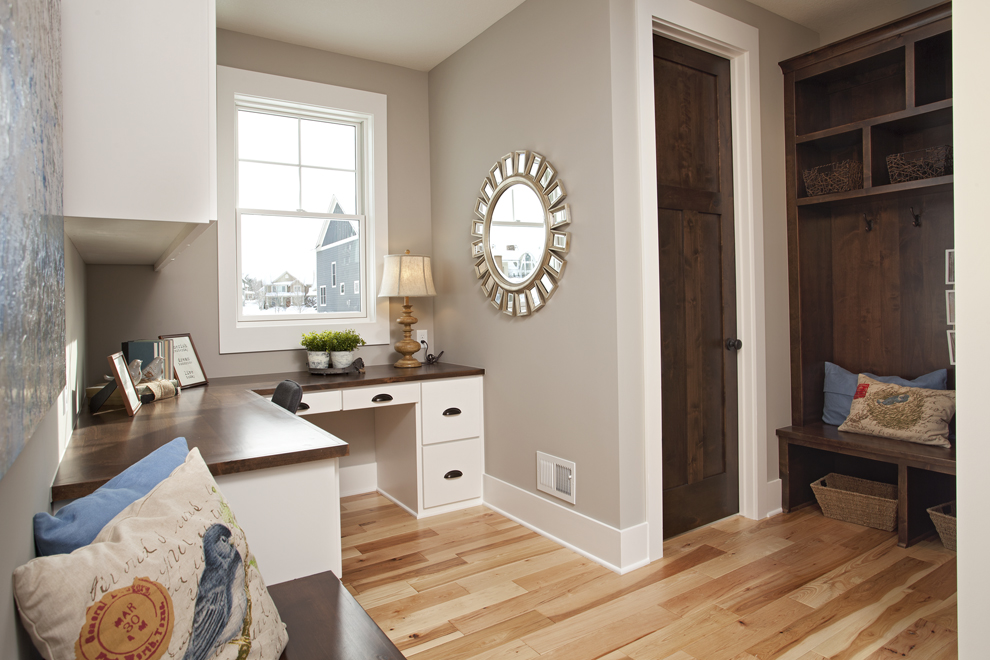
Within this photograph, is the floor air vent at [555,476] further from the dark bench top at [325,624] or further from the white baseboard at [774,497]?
the dark bench top at [325,624]

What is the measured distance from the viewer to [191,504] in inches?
36.9

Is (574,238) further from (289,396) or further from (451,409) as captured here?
(289,396)

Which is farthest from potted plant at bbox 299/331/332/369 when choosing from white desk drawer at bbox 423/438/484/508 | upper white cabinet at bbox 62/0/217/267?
upper white cabinet at bbox 62/0/217/267

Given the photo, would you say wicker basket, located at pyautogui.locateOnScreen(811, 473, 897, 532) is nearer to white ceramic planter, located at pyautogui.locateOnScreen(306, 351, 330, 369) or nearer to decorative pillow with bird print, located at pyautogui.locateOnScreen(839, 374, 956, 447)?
decorative pillow with bird print, located at pyautogui.locateOnScreen(839, 374, 956, 447)

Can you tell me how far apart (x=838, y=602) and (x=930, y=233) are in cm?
183

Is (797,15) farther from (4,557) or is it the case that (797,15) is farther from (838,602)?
(4,557)

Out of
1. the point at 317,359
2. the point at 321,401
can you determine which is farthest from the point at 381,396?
the point at 317,359

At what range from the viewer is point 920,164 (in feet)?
8.71

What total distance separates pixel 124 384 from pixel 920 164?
3.38 meters

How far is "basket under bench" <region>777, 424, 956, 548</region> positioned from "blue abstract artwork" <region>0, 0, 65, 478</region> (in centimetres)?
300

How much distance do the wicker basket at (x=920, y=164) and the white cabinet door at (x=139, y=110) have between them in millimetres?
2856

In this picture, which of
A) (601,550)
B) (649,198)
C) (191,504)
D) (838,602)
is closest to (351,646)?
(191,504)

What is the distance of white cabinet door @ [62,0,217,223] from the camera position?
1.19 metres

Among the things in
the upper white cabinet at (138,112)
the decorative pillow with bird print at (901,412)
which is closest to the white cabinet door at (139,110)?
the upper white cabinet at (138,112)
